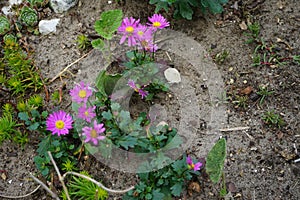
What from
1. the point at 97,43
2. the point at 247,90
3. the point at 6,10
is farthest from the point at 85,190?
the point at 6,10

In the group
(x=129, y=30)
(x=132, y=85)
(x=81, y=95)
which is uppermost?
(x=129, y=30)

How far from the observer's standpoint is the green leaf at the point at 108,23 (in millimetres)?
1972

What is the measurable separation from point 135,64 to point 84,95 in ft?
1.06

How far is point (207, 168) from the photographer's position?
1831 millimetres

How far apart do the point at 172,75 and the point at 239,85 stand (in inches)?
14.0

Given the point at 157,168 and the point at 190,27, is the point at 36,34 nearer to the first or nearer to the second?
the point at 190,27

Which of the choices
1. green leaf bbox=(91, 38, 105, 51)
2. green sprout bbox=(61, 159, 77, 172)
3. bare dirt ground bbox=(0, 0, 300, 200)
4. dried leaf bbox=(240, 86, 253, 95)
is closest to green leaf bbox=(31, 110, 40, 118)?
bare dirt ground bbox=(0, 0, 300, 200)

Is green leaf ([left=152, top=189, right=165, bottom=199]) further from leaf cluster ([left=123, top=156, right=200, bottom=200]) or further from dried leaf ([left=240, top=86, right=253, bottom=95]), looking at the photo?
dried leaf ([left=240, top=86, right=253, bottom=95])

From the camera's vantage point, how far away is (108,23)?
6.50ft

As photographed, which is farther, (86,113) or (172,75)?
(172,75)

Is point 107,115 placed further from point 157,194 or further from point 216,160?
point 216,160

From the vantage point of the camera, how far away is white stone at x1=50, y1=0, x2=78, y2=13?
2388 millimetres

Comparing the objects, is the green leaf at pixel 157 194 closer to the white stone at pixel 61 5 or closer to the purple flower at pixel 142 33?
the purple flower at pixel 142 33

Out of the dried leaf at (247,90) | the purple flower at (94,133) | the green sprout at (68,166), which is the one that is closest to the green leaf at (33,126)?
the green sprout at (68,166)
